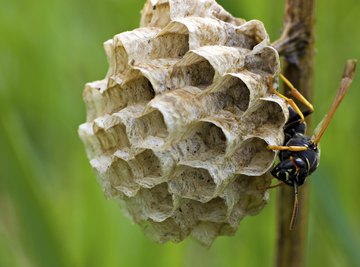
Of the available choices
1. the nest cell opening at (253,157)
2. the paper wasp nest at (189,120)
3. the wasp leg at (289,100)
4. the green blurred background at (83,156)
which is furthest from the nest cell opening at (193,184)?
the green blurred background at (83,156)

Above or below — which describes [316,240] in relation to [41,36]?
below

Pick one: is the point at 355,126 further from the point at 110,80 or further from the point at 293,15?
the point at 110,80

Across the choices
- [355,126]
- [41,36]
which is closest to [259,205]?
[355,126]

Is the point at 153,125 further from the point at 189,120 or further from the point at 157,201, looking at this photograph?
the point at 157,201

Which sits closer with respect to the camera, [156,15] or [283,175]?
[283,175]

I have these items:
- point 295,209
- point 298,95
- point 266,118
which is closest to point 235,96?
point 266,118
